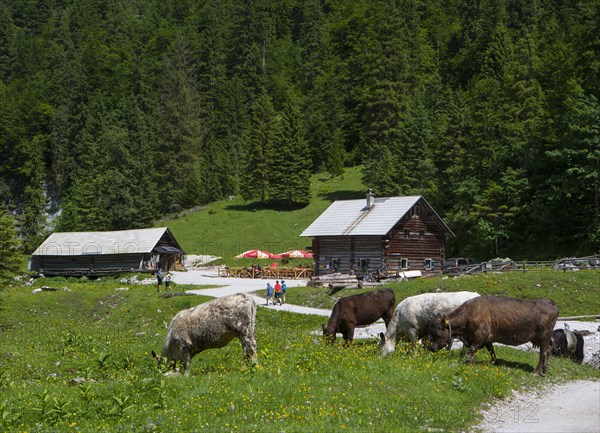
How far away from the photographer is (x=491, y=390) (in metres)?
15.9

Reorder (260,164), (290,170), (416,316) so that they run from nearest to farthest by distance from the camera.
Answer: (416,316) < (290,170) < (260,164)

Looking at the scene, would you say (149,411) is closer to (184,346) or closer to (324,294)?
(184,346)

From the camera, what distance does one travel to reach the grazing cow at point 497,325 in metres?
18.6

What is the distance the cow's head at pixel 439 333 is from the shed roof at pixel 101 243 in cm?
5530

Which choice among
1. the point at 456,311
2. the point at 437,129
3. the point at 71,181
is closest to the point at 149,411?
the point at 456,311

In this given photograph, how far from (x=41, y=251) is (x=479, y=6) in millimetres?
104704

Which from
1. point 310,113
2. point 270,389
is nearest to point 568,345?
point 270,389

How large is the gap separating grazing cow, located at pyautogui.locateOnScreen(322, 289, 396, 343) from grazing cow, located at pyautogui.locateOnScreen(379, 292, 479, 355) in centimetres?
243

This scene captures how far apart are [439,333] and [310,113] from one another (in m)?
113

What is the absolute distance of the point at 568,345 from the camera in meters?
22.2

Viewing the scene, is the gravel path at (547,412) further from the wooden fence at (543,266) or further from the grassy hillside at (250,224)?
the grassy hillside at (250,224)

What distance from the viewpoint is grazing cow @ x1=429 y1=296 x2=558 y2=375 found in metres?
18.6

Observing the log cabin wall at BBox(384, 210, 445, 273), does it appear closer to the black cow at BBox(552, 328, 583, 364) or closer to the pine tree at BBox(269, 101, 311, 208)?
the black cow at BBox(552, 328, 583, 364)

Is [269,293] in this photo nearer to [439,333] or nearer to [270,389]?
[439,333]
